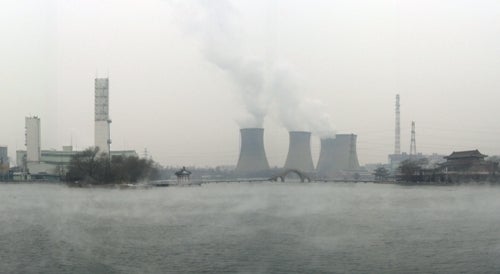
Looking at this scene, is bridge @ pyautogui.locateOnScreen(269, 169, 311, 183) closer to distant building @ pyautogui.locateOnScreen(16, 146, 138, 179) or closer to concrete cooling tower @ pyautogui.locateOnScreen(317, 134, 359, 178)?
concrete cooling tower @ pyautogui.locateOnScreen(317, 134, 359, 178)

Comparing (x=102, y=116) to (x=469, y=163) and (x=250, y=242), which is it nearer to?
(x=469, y=163)

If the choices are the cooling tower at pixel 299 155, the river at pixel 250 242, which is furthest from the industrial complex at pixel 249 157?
the river at pixel 250 242

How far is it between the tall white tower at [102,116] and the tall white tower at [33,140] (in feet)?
49.5

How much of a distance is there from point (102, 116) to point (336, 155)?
32255 millimetres

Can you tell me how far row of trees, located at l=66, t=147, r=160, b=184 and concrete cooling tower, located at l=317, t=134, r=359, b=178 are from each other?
28993 millimetres

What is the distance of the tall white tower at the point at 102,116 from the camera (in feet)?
265

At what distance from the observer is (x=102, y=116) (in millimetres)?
81062

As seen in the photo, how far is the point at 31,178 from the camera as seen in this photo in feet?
294

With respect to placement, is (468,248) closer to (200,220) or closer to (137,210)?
(200,220)

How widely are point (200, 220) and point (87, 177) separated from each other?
41911mm

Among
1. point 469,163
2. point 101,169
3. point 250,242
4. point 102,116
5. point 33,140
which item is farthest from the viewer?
point 33,140

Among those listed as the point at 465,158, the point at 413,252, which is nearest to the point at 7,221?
the point at 413,252

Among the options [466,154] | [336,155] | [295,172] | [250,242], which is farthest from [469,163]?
[250,242]

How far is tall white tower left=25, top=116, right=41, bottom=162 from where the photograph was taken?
9131 cm
